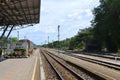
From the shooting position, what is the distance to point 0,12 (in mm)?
39469

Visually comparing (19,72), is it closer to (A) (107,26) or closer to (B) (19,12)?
(B) (19,12)

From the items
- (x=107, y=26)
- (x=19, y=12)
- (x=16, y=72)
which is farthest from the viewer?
(x=107, y=26)

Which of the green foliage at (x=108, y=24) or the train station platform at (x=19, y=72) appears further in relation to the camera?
the green foliage at (x=108, y=24)

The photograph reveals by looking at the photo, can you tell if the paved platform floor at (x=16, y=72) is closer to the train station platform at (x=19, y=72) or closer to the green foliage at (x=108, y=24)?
the train station platform at (x=19, y=72)

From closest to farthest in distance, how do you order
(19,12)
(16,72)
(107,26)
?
(16,72) → (19,12) → (107,26)

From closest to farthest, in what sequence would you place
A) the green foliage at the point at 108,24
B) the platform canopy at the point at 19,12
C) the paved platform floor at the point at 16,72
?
the paved platform floor at the point at 16,72
the platform canopy at the point at 19,12
the green foliage at the point at 108,24

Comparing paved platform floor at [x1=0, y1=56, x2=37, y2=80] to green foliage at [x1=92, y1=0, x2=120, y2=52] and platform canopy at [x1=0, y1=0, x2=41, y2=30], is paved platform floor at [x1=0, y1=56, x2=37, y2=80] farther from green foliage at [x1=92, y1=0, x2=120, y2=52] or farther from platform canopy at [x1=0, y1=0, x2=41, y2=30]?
green foliage at [x1=92, y1=0, x2=120, y2=52]

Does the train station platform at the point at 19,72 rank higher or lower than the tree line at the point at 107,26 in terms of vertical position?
lower

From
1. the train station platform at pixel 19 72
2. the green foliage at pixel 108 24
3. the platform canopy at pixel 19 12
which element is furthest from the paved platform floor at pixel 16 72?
the green foliage at pixel 108 24

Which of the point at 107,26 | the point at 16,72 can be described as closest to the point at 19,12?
the point at 16,72

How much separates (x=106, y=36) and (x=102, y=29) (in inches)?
76.9

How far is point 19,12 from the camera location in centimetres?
4162

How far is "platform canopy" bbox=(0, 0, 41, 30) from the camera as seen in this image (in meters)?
35.2

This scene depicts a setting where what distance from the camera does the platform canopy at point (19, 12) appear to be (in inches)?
1386
